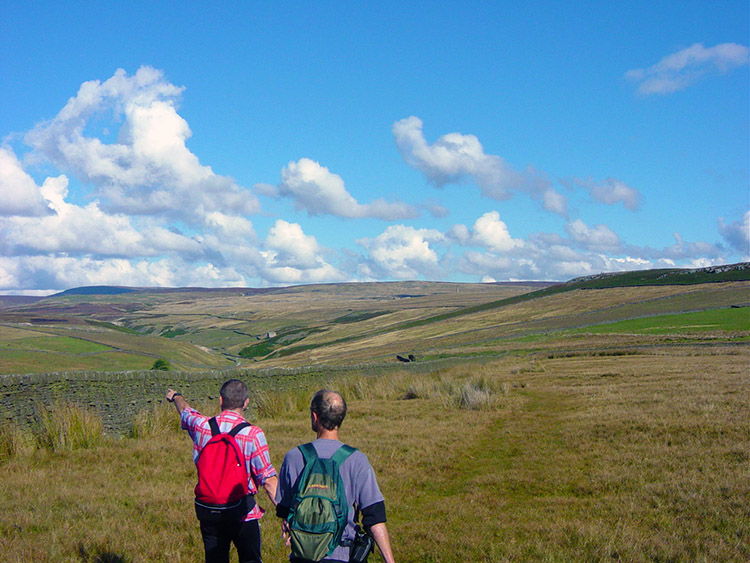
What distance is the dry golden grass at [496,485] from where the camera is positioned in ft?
20.5

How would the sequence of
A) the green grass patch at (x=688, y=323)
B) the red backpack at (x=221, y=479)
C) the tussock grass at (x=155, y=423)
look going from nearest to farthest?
1. the red backpack at (x=221, y=479)
2. the tussock grass at (x=155, y=423)
3. the green grass patch at (x=688, y=323)

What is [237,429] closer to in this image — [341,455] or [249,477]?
[249,477]

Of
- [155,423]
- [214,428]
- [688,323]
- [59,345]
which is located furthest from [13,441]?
[59,345]

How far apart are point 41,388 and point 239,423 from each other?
1089cm

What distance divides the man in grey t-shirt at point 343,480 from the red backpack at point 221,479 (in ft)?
2.07

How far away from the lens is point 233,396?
475 cm

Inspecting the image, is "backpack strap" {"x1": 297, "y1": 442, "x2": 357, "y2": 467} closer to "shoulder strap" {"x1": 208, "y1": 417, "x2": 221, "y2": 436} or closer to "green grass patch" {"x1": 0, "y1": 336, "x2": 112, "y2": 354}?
"shoulder strap" {"x1": 208, "y1": 417, "x2": 221, "y2": 436}

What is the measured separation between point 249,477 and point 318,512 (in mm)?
1197

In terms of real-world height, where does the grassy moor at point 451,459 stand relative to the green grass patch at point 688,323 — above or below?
above

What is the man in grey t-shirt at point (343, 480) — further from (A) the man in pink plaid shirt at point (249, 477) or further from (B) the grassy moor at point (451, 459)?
(B) the grassy moor at point (451, 459)

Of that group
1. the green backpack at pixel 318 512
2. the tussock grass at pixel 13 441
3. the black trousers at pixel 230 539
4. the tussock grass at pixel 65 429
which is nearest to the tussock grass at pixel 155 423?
the tussock grass at pixel 65 429

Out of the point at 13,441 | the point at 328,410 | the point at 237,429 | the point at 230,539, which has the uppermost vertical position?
the point at 328,410

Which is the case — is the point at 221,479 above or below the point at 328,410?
below

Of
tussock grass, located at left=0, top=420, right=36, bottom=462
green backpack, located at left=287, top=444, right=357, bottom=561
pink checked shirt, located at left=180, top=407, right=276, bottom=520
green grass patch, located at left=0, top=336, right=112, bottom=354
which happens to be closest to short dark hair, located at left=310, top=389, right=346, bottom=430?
green backpack, located at left=287, top=444, right=357, bottom=561
